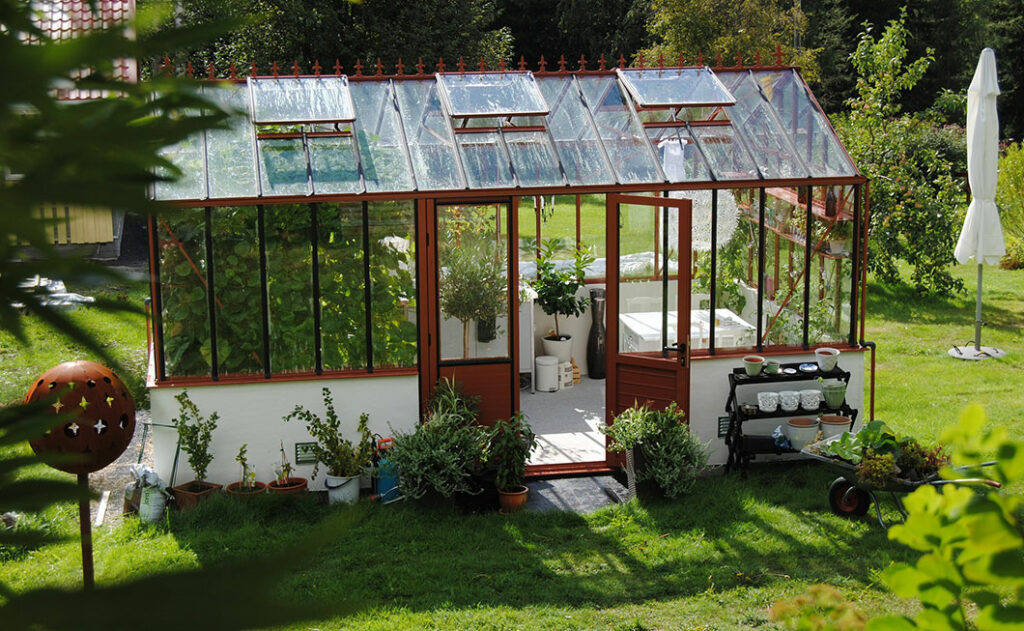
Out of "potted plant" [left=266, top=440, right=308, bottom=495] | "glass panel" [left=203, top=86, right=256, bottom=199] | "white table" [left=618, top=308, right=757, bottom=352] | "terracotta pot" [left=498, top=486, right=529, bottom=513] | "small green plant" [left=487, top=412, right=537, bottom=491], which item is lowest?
"terracotta pot" [left=498, top=486, right=529, bottom=513]

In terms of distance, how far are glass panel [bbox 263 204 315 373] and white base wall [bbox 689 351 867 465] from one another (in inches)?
112

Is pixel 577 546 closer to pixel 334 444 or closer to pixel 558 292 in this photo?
pixel 334 444

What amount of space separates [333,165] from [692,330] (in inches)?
116

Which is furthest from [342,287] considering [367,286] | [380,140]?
[380,140]

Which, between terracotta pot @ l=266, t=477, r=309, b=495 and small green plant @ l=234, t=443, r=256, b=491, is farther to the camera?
small green plant @ l=234, t=443, r=256, b=491

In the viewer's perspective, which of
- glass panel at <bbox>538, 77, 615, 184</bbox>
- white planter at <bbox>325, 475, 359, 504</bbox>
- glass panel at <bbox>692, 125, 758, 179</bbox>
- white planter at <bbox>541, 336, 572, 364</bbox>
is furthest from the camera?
white planter at <bbox>541, 336, 572, 364</bbox>

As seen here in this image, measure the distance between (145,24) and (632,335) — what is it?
786cm

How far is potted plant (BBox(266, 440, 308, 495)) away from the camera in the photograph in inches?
304

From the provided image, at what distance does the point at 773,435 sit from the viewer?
8094 mm

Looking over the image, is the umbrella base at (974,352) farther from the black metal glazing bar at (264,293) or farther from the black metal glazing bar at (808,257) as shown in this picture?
the black metal glazing bar at (264,293)

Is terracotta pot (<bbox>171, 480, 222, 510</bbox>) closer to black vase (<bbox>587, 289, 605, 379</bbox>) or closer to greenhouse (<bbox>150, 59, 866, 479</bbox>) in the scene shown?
greenhouse (<bbox>150, 59, 866, 479</bbox>)

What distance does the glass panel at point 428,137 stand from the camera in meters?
7.98

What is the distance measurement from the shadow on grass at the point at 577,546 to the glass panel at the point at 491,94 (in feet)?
9.68

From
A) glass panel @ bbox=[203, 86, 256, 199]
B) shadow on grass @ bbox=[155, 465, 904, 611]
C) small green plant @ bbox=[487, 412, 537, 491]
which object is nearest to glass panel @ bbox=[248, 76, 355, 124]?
glass panel @ bbox=[203, 86, 256, 199]
